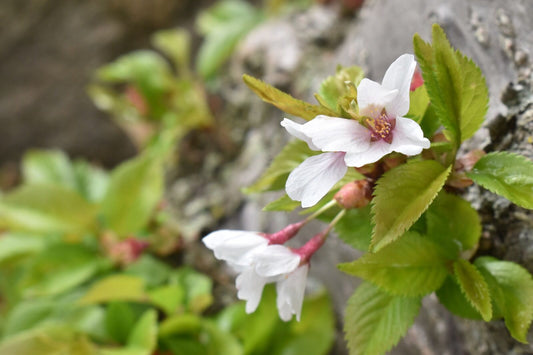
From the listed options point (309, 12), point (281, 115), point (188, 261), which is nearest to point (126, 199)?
point (188, 261)

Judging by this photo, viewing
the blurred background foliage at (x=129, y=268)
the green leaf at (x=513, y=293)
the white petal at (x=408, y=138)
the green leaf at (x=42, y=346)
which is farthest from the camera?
the blurred background foliage at (x=129, y=268)

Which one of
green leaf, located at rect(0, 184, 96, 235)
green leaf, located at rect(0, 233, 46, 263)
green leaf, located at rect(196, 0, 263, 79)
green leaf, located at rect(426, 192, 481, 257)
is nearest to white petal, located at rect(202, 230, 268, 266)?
green leaf, located at rect(426, 192, 481, 257)

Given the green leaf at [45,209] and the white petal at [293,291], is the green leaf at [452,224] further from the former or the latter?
the green leaf at [45,209]

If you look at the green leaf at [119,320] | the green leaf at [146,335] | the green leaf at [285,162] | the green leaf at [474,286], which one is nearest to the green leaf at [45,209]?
the green leaf at [119,320]

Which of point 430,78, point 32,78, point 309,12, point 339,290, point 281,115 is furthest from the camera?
point 32,78

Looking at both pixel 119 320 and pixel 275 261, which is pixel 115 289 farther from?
pixel 275 261

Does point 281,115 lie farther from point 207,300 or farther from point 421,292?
point 421,292
